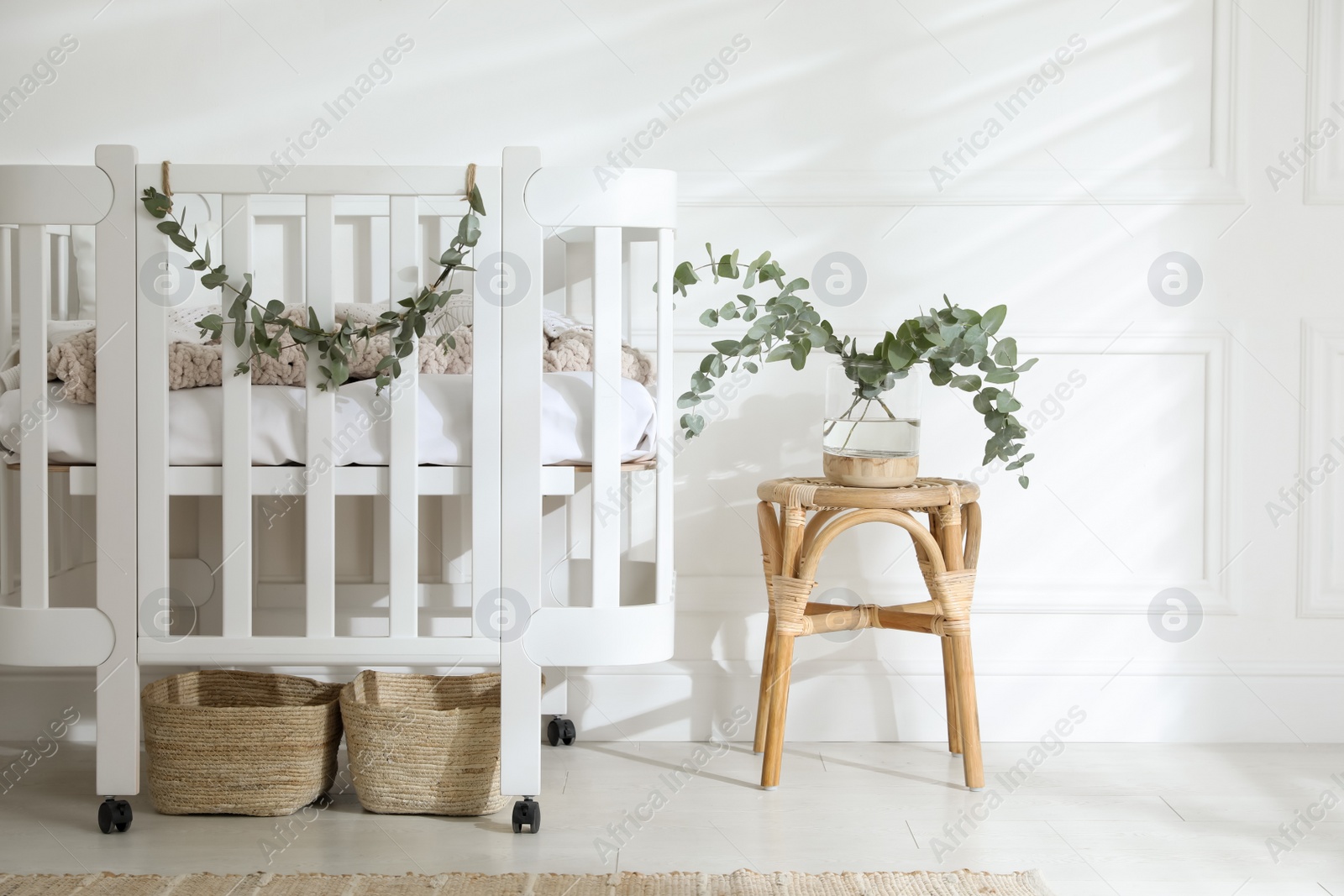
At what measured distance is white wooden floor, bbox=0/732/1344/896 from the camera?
133 centimetres

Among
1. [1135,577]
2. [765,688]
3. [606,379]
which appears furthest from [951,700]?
[606,379]

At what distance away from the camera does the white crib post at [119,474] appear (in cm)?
138

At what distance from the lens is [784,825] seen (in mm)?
1463

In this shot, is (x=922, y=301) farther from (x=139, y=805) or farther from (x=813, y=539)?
(x=139, y=805)

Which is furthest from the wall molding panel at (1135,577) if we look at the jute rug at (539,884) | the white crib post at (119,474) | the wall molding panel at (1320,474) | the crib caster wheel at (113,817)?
the crib caster wheel at (113,817)

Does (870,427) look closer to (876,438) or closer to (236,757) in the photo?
(876,438)

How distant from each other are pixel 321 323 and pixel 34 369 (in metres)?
0.39

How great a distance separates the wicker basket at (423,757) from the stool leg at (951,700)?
2.45ft

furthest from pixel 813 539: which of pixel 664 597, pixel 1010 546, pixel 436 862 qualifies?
pixel 436 862

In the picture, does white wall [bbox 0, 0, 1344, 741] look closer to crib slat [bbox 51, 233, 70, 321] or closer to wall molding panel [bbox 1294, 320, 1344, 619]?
wall molding panel [bbox 1294, 320, 1344, 619]

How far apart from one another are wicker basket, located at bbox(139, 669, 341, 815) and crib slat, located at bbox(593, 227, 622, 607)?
470 mm

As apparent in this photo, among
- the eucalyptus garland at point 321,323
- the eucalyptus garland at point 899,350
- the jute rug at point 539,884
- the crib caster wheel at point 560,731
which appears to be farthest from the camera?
the crib caster wheel at point 560,731

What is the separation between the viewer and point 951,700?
1.75m

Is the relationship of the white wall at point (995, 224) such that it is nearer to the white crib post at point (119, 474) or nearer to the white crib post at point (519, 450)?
the white crib post at point (519, 450)
